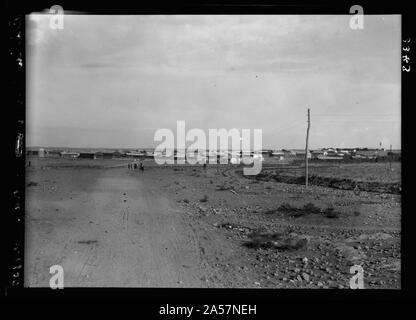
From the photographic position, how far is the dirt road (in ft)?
15.5

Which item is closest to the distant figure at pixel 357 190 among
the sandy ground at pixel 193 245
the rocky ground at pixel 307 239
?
the rocky ground at pixel 307 239

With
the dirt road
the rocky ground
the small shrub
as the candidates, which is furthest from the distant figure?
the dirt road

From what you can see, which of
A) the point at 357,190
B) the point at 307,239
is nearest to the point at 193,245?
the point at 307,239

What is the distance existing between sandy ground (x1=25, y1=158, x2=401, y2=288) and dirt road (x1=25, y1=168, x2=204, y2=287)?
16 millimetres

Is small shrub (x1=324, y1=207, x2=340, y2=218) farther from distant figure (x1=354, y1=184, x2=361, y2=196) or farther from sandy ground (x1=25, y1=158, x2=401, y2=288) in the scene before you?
distant figure (x1=354, y1=184, x2=361, y2=196)

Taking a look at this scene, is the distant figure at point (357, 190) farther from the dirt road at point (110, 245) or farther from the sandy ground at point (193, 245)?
the dirt road at point (110, 245)

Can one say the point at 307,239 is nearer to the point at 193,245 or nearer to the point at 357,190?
the point at 193,245

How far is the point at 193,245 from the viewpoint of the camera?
19.8ft

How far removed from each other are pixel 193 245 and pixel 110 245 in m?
1.59

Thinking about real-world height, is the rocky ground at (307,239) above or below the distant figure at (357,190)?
below

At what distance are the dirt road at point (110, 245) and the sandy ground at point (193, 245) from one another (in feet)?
0.05

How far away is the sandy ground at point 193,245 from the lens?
187 inches

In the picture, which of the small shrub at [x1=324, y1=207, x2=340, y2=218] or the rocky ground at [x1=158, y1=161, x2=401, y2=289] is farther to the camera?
the small shrub at [x1=324, y1=207, x2=340, y2=218]
